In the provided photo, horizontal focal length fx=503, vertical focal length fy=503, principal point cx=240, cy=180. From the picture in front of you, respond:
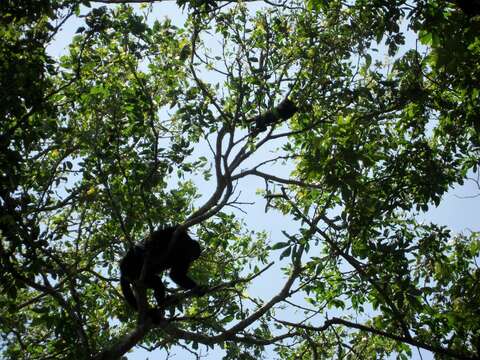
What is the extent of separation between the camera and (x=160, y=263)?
6.38m

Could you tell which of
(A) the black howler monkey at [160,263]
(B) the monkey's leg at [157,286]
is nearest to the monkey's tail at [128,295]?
(A) the black howler monkey at [160,263]

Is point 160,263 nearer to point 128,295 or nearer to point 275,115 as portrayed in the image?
point 128,295

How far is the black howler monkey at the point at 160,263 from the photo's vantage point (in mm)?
Result: 6438

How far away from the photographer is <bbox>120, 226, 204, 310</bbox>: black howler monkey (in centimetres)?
644

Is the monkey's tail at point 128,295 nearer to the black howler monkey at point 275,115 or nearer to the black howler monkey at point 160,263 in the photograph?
the black howler monkey at point 160,263

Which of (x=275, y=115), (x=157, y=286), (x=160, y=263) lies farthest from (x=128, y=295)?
(x=275, y=115)

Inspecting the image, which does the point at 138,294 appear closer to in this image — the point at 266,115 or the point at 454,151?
the point at 266,115

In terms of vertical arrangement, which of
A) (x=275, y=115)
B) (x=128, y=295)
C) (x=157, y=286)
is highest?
(x=275, y=115)

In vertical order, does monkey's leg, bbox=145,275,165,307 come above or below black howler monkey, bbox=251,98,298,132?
below

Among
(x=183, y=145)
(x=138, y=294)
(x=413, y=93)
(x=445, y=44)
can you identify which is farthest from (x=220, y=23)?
(x=138, y=294)

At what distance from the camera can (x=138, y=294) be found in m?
5.08

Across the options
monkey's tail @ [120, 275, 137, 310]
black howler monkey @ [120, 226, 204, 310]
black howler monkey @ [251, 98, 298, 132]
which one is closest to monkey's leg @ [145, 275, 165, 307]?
black howler monkey @ [120, 226, 204, 310]

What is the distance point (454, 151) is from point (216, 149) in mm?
3031

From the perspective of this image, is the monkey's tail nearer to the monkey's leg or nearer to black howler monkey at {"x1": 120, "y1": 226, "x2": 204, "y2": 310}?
black howler monkey at {"x1": 120, "y1": 226, "x2": 204, "y2": 310}
